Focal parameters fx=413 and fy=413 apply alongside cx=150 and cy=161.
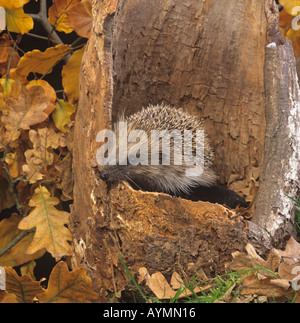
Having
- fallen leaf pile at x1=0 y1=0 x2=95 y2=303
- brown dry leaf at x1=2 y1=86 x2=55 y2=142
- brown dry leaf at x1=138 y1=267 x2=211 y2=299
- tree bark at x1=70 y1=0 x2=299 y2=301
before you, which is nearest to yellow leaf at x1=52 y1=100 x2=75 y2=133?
fallen leaf pile at x1=0 y1=0 x2=95 y2=303

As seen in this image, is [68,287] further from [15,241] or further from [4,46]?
[4,46]

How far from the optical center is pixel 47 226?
2619 millimetres

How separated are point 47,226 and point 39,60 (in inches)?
45.4

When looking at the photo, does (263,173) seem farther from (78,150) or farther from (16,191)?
(16,191)

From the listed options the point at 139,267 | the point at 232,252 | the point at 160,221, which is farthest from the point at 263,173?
the point at 139,267

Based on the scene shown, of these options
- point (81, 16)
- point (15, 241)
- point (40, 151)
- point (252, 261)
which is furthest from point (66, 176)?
point (252, 261)

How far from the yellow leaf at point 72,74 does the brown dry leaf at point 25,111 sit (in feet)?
0.96

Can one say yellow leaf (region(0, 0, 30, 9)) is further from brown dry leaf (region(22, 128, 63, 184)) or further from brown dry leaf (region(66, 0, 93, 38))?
brown dry leaf (region(22, 128, 63, 184))

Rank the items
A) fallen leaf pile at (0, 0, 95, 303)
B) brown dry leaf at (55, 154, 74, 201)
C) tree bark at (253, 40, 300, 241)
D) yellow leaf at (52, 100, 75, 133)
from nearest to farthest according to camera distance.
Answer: tree bark at (253, 40, 300, 241)
fallen leaf pile at (0, 0, 95, 303)
brown dry leaf at (55, 154, 74, 201)
yellow leaf at (52, 100, 75, 133)

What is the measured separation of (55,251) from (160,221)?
2.59 feet

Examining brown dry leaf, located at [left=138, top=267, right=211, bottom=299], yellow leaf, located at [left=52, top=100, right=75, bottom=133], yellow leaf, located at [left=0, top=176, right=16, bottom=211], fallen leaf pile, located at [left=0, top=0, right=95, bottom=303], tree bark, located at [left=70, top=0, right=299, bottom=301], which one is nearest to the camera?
brown dry leaf, located at [left=138, top=267, right=211, bottom=299]

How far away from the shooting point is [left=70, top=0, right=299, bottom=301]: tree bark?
2.08 meters

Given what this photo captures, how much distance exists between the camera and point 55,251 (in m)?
2.50

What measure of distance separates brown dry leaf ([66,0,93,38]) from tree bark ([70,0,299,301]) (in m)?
0.31
